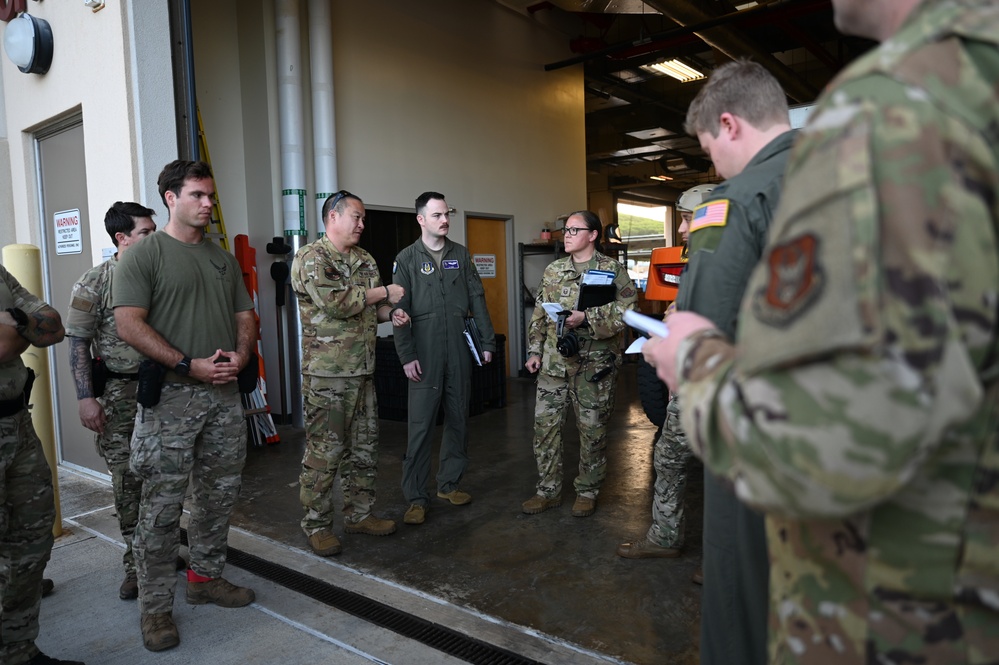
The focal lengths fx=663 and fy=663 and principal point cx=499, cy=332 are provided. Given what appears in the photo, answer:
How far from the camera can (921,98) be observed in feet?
2.15

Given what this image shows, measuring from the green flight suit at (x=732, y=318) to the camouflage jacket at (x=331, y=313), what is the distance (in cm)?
210

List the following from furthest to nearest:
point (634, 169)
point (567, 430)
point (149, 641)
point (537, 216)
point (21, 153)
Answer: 1. point (634, 169)
2. point (537, 216)
3. point (567, 430)
4. point (21, 153)
5. point (149, 641)

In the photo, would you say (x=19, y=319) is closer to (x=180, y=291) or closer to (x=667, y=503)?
(x=180, y=291)

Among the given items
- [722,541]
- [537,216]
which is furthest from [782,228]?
[537,216]

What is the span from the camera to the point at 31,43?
412 cm

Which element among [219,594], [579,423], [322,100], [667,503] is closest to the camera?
[219,594]

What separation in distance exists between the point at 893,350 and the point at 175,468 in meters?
2.46

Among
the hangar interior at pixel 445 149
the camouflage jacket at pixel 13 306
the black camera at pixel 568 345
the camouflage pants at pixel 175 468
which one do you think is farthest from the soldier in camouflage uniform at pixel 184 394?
the black camera at pixel 568 345

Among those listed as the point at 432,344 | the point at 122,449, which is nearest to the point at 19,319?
the point at 122,449

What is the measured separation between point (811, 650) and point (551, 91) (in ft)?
28.0

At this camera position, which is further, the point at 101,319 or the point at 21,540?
the point at 101,319

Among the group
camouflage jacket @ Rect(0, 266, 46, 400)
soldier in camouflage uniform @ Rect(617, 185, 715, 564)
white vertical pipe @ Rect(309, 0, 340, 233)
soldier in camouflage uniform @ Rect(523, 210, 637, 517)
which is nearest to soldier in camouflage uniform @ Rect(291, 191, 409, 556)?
soldier in camouflage uniform @ Rect(523, 210, 637, 517)

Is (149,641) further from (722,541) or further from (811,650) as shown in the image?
(811,650)

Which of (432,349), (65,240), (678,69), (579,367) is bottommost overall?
(579,367)
